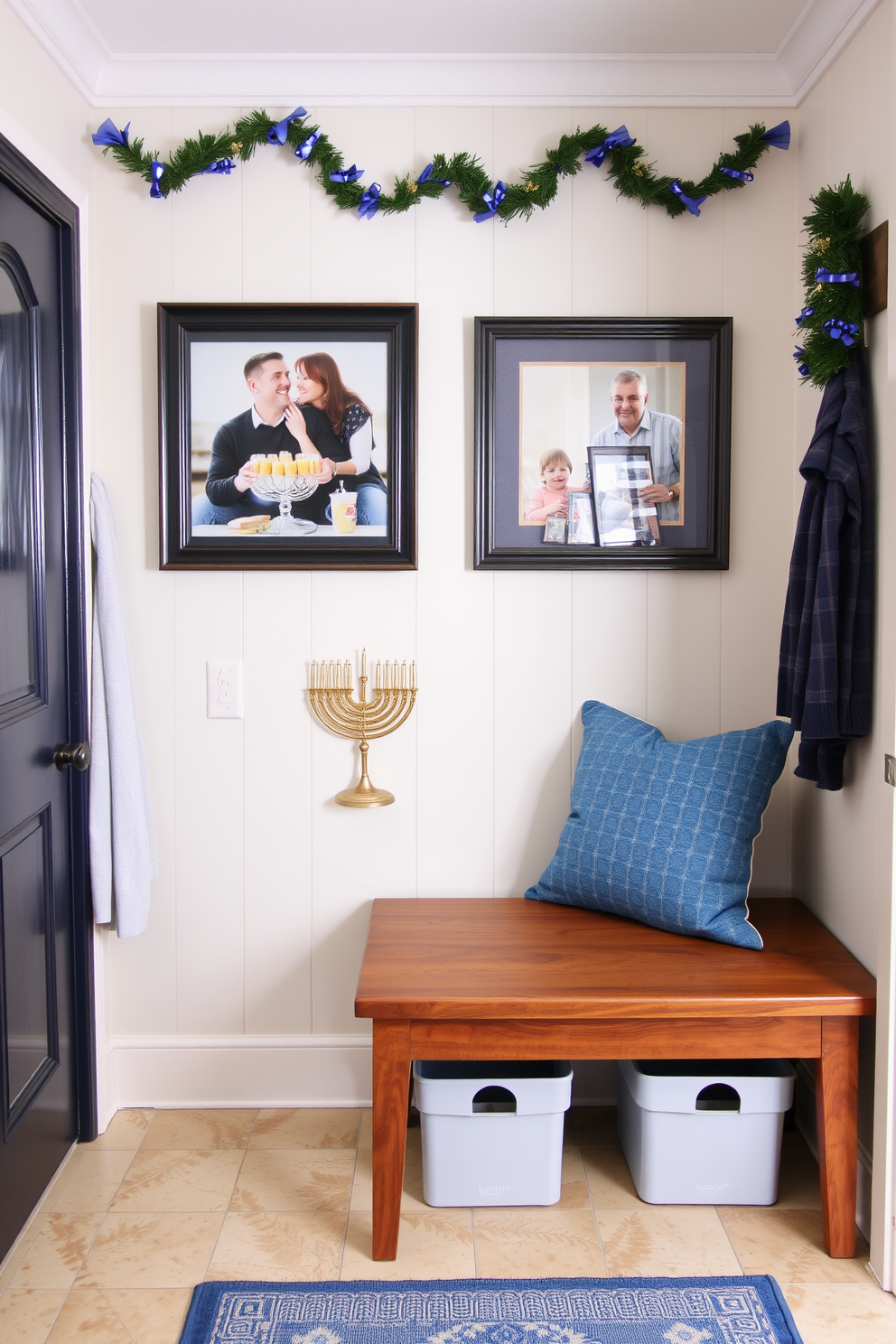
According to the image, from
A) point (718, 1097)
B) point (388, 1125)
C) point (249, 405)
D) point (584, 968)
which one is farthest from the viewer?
point (249, 405)

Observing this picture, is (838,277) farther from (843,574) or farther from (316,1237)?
(316,1237)

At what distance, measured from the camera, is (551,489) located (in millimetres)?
2299

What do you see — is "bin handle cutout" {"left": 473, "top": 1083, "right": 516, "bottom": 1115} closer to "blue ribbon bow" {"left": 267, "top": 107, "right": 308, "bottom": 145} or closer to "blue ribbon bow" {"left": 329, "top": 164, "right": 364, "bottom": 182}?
"blue ribbon bow" {"left": 329, "top": 164, "right": 364, "bottom": 182}

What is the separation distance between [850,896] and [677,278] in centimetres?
146

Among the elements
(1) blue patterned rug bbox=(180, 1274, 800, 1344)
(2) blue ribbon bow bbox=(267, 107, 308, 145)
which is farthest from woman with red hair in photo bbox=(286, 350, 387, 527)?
(1) blue patterned rug bbox=(180, 1274, 800, 1344)

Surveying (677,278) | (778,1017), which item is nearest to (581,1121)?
(778,1017)

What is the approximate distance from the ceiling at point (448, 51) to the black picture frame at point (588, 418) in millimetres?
532

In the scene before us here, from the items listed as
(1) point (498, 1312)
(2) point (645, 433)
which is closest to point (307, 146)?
(2) point (645, 433)

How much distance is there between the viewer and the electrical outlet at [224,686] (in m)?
2.34

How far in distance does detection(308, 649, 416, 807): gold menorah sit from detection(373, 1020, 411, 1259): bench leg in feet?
2.12

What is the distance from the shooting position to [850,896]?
2.04 m

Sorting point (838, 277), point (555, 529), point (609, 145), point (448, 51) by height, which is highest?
point (448, 51)

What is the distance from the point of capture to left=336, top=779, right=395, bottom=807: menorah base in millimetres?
2287

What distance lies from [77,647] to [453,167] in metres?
1.39
